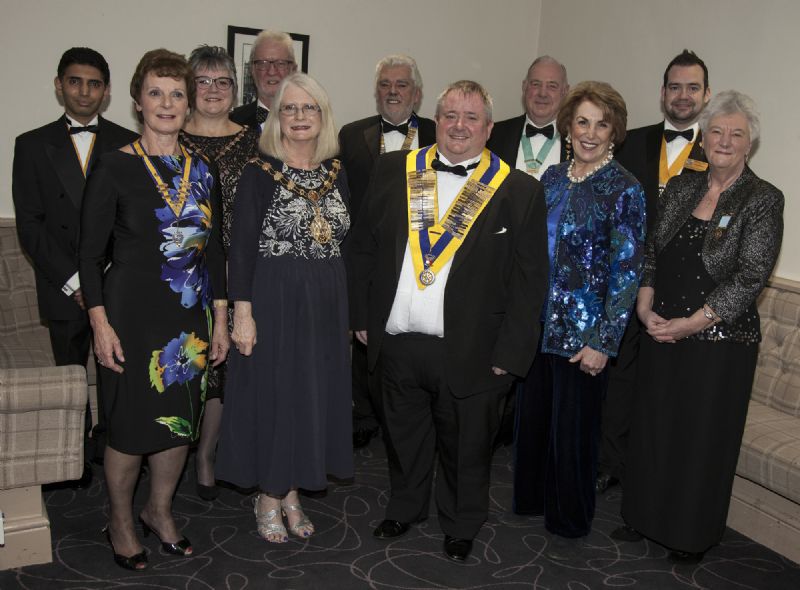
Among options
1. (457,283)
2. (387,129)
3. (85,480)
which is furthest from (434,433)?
(387,129)

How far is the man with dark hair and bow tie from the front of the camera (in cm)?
422

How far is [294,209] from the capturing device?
9.72ft

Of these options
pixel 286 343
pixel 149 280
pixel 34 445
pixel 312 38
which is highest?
pixel 312 38

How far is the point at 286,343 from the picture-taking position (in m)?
3.02

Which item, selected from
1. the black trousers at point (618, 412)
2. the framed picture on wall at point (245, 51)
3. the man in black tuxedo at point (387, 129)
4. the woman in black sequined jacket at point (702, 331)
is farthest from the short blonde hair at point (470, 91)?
the framed picture on wall at point (245, 51)

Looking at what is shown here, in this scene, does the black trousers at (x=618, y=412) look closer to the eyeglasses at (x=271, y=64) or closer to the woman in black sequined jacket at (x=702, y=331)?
the woman in black sequined jacket at (x=702, y=331)

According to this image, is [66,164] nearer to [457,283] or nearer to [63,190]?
[63,190]

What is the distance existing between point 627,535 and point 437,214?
1.65m

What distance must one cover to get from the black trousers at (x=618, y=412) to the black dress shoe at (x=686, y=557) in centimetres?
69

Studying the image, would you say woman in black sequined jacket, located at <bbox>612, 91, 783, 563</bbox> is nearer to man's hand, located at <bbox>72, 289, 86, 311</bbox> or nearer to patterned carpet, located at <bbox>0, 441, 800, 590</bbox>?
patterned carpet, located at <bbox>0, 441, 800, 590</bbox>

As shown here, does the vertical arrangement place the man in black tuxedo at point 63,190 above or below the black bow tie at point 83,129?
below

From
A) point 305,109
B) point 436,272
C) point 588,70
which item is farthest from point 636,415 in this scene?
point 588,70

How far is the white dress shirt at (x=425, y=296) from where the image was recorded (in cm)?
295

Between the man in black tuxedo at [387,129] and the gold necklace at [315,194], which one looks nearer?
the gold necklace at [315,194]
